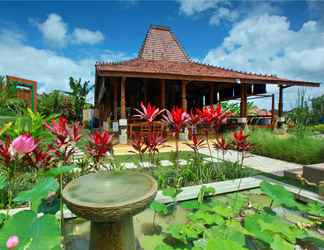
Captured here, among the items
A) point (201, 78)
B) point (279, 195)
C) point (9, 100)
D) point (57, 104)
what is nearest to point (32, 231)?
point (279, 195)

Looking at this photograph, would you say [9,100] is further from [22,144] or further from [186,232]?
[186,232]

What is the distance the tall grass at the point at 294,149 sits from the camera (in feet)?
15.5

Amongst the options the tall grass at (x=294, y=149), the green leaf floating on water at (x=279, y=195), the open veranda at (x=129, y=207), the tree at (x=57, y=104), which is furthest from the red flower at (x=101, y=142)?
the tree at (x=57, y=104)

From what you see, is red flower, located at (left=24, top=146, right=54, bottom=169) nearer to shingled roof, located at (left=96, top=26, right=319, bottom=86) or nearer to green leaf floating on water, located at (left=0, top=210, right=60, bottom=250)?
green leaf floating on water, located at (left=0, top=210, right=60, bottom=250)

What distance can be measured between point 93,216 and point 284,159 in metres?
5.52

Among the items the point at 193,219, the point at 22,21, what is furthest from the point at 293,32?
the point at 22,21

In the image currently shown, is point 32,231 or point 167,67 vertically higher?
point 167,67

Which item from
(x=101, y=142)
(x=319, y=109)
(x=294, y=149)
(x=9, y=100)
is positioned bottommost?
(x=294, y=149)

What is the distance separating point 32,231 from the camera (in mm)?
911

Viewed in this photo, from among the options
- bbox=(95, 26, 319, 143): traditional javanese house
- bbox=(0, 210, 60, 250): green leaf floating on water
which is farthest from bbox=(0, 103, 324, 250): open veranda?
bbox=(95, 26, 319, 143): traditional javanese house

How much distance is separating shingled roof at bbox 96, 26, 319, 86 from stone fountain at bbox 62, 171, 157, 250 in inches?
242

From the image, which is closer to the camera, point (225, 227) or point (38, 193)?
point (38, 193)

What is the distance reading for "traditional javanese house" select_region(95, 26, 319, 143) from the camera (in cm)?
903

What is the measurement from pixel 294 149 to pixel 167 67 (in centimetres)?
631
